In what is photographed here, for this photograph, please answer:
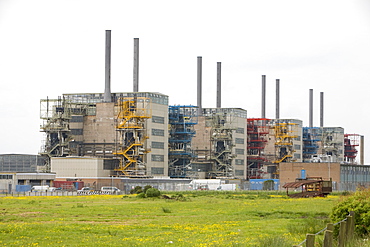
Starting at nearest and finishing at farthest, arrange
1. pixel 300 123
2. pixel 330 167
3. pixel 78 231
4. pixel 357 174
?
pixel 78 231
pixel 330 167
pixel 357 174
pixel 300 123

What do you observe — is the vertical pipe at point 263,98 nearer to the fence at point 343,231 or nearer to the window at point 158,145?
the window at point 158,145

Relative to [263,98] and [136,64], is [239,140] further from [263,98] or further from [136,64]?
[136,64]

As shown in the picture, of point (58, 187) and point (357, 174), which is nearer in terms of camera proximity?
point (58, 187)

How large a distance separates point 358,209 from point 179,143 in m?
111

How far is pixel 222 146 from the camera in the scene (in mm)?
145250

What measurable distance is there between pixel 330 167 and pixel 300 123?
224 ft

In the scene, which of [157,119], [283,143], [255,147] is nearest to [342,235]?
[157,119]

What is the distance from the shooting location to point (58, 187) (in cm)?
11094

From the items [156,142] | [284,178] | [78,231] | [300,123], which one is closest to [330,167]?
[284,178]

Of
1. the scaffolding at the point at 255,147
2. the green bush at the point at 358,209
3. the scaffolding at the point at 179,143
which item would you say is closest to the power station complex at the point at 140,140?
the scaffolding at the point at 179,143

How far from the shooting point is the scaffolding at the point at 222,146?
474ft

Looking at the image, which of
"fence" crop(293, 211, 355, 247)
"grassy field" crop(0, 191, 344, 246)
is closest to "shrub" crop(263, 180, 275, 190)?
"grassy field" crop(0, 191, 344, 246)

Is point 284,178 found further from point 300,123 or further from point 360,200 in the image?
point 360,200

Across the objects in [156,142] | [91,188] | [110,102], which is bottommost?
[91,188]
